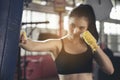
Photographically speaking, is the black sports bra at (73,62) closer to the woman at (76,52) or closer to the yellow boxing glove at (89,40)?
the woman at (76,52)

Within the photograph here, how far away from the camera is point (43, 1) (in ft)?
18.1

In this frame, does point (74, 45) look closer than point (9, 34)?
No

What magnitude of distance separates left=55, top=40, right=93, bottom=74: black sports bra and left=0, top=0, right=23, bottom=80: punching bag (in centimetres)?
59

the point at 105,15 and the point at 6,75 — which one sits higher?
the point at 105,15

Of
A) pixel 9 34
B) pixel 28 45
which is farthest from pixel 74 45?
pixel 9 34

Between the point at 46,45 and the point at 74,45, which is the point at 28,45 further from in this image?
the point at 74,45

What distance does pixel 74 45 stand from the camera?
188cm

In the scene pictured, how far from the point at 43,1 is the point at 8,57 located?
4.44 meters

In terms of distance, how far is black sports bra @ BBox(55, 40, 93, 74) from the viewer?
1.75 meters

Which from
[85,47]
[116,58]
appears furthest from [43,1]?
[85,47]

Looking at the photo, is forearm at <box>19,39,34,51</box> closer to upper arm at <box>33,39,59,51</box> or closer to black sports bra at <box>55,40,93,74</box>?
upper arm at <box>33,39,59,51</box>

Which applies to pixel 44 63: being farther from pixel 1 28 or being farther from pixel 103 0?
pixel 1 28

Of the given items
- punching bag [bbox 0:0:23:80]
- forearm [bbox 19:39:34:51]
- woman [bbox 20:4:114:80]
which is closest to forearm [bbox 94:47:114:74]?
woman [bbox 20:4:114:80]

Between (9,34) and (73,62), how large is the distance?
688 mm
